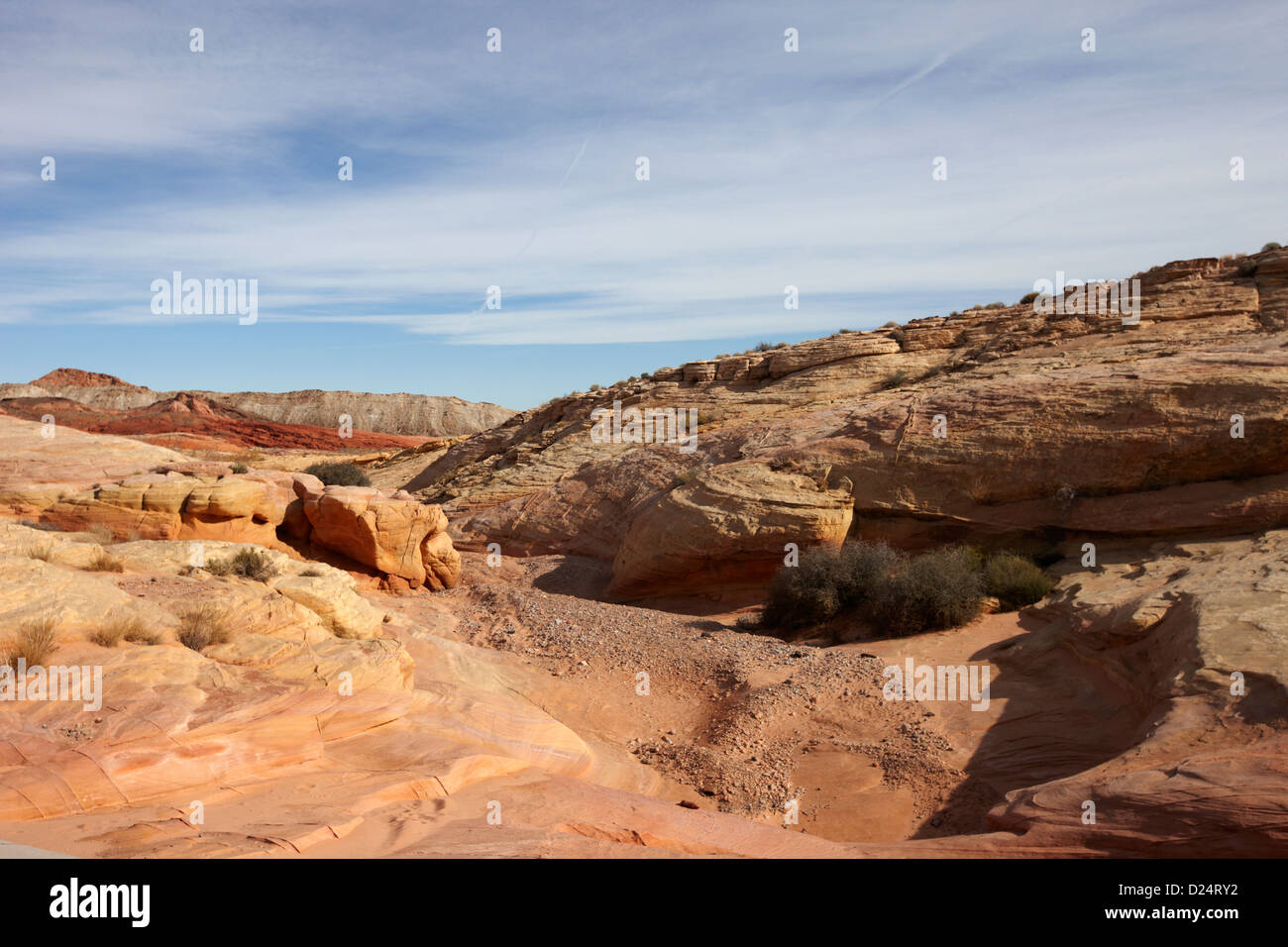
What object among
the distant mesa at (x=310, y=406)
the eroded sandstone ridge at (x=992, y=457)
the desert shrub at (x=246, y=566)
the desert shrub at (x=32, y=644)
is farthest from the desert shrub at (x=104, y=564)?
the distant mesa at (x=310, y=406)

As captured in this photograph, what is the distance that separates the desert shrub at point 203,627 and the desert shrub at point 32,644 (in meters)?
1.01

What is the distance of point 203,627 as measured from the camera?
733 centimetres

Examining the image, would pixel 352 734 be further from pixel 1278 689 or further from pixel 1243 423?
pixel 1243 423

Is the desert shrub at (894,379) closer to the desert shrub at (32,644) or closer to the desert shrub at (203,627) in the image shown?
the desert shrub at (203,627)

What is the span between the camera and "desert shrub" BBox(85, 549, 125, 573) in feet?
28.5

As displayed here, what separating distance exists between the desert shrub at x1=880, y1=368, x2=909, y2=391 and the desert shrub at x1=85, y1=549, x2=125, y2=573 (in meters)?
17.0

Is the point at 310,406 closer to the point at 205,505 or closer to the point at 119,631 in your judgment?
the point at 205,505

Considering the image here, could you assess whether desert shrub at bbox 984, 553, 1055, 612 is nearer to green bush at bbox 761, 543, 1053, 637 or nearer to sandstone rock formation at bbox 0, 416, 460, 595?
green bush at bbox 761, 543, 1053, 637

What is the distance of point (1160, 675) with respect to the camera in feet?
24.2

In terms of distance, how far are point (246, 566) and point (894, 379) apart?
15.8 m

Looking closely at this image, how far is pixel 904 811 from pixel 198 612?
6.56m

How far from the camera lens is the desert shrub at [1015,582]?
1165cm

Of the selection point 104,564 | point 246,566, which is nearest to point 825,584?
point 246,566

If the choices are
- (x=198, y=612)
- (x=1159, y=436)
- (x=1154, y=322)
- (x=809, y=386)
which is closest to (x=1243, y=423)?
(x=1159, y=436)
